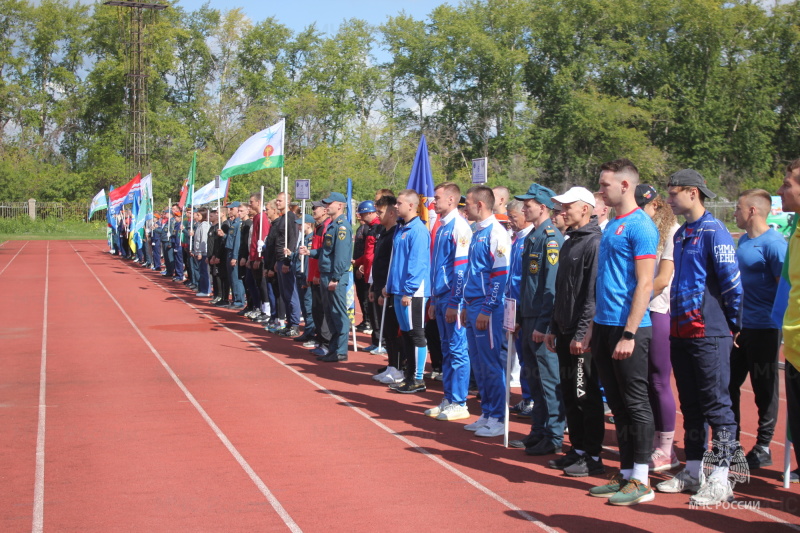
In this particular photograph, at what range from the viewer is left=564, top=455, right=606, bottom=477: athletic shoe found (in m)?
6.04

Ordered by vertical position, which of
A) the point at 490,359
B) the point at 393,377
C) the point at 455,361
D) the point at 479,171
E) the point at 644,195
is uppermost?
the point at 479,171

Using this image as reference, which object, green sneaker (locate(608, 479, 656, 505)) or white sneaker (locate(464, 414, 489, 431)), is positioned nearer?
green sneaker (locate(608, 479, 656, 505))

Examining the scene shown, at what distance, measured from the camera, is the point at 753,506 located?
17.5ft

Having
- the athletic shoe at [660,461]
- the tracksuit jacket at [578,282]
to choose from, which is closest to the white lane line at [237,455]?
the tracksuit jacket at [578,282]

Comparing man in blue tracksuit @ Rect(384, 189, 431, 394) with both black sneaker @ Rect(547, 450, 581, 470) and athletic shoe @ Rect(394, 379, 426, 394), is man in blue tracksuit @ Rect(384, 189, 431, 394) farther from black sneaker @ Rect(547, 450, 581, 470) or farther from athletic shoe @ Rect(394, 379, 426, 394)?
black sneaker @ Rect(547, 450, 581, 470)

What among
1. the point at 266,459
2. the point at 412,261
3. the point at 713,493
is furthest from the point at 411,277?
the point at 713,493

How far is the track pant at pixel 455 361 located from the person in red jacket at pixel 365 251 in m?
4.03

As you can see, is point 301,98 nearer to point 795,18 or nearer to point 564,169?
point 564,169

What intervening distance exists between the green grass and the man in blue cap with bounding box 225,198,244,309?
38.8m

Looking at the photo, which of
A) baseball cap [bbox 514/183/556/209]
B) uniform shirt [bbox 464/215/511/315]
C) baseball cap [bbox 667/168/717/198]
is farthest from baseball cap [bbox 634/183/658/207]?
uniform shirt [bbox 464/215/511/315]

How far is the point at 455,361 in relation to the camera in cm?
789

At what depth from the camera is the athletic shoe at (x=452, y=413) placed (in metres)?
7.91

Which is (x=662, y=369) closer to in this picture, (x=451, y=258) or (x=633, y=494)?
(x=633, y=494)

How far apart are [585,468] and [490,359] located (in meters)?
1.50
